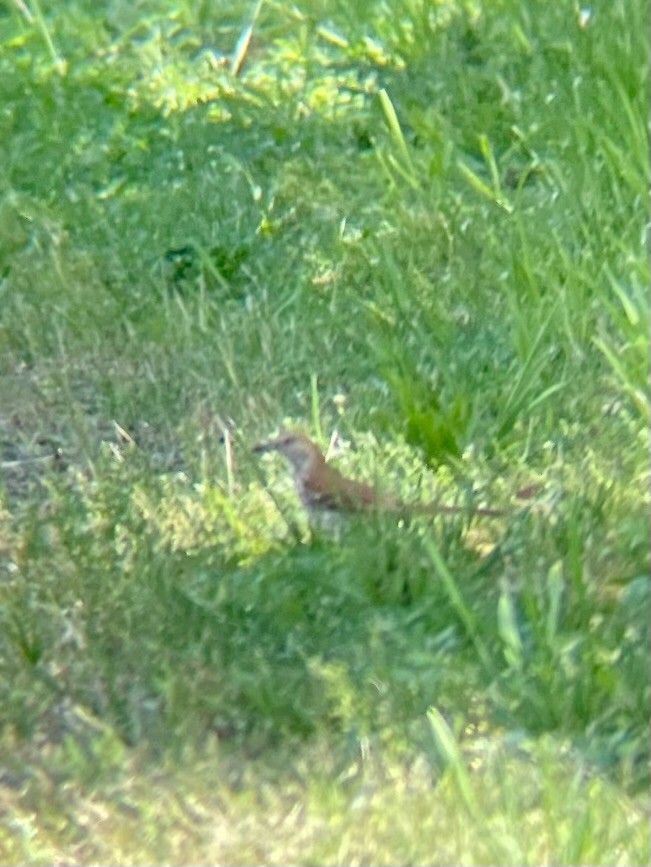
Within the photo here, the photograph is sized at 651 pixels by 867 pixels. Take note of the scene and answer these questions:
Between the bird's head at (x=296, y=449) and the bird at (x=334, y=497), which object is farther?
the bird's head at (x=296, y=449)

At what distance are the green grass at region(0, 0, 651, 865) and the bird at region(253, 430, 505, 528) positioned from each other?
0.05m

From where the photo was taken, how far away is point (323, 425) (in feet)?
13.5

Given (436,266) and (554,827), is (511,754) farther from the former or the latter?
(436,266)

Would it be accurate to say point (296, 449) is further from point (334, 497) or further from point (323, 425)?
point (323, 425)

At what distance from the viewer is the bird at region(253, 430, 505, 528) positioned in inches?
136

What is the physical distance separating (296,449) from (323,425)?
397mm

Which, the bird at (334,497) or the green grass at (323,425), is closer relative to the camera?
the green grass at (323,425)

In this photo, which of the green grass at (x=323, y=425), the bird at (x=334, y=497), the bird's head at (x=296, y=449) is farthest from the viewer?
the bird's head at (x=296, y=449)

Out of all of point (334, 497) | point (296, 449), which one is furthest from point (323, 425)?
point (334, 497)

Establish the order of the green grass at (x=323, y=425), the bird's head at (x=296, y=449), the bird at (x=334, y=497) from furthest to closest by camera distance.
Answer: the bird's head at (x=296, y=449)
the bird at (x=334, y=497)
the green grass at (x=323, y=425)

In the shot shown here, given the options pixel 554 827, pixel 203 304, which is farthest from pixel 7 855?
pixel 203 304

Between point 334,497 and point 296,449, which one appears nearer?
point 334,497

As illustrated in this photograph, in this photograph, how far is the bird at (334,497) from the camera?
3445mm

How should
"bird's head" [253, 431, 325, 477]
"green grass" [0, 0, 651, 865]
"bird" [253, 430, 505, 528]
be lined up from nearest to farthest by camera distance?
"green grass" [0, 0, 651, 865] < "bird" [253, 430, 505, 528] < "bird's head" [253, 431, 325, 477]
